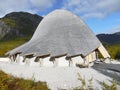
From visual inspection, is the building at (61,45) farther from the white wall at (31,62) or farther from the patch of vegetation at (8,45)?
the patch of vegetation at (8,45)

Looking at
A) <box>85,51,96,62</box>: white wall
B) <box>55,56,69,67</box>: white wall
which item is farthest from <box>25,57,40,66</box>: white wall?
<box>85,51,96,62</box>: white wall

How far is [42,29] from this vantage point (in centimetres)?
5231

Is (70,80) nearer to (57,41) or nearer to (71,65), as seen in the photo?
(71,65)

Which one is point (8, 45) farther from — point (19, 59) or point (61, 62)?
point (61, 62)

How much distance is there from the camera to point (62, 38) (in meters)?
44.9

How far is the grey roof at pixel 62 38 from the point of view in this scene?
4099 centimetres

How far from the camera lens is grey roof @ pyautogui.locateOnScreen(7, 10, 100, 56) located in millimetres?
40987

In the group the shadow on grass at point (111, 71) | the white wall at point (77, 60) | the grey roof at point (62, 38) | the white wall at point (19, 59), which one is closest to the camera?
the shadow on grass at point (111, 71)

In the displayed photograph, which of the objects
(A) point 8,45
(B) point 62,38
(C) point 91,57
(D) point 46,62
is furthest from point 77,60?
(A) point 8,45

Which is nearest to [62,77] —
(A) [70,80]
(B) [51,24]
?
(A) [70,80]

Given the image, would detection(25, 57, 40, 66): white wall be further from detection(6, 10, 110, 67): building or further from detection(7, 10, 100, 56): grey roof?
detection(7, 10, 100, 56): grey roof

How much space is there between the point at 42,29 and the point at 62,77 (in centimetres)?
2559

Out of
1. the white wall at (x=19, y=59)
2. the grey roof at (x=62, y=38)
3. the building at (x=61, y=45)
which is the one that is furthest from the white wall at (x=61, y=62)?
the white wall at (x=19, y=59)

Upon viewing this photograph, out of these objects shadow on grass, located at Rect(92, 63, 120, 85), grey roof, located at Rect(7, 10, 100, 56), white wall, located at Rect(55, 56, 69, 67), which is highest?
grey roof, located at Rect(7, 10, 100, 56)
